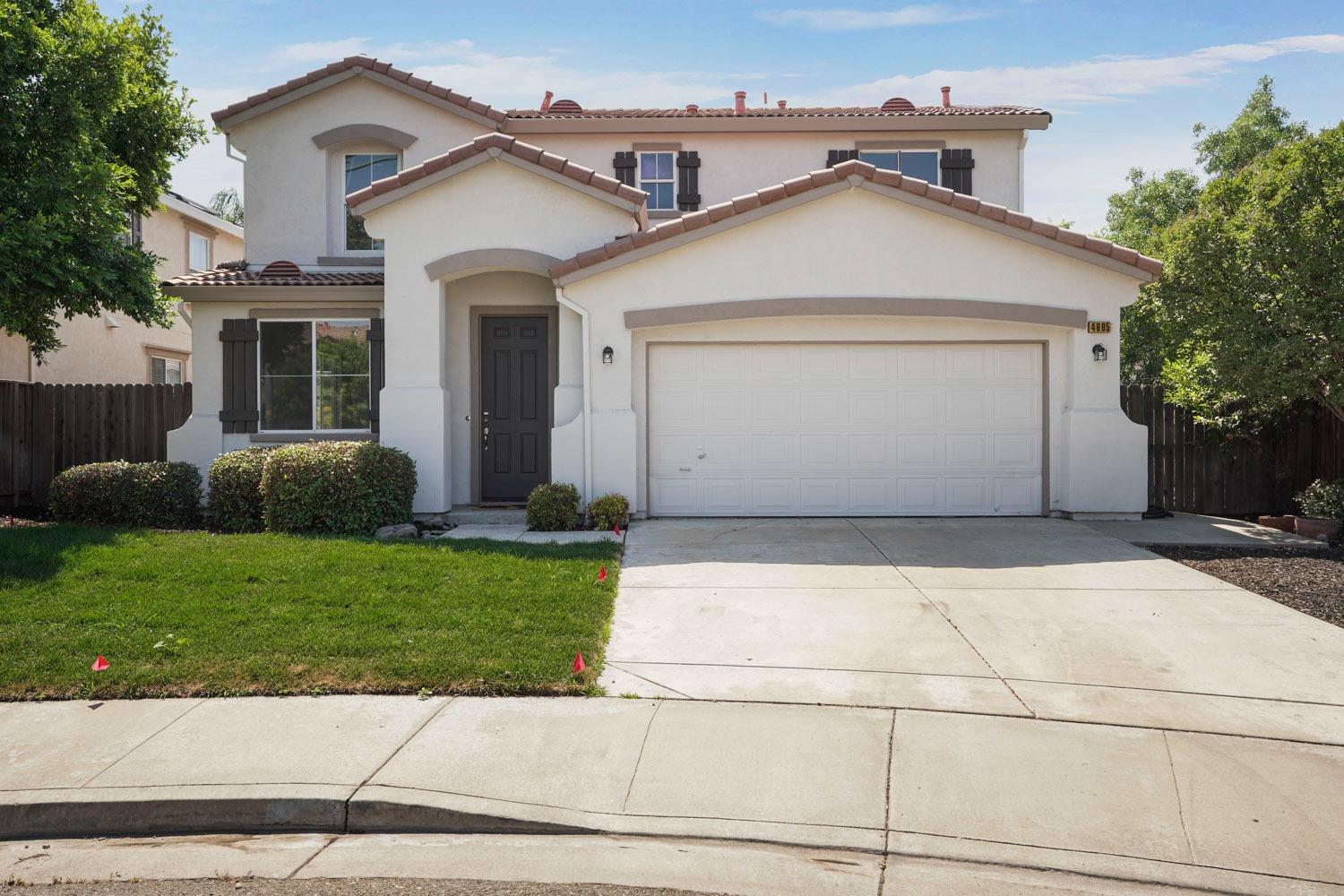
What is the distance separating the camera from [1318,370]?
11.6 m

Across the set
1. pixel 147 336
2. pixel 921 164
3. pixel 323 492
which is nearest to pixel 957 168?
pixel 921 164

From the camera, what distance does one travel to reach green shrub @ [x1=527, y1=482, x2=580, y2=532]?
38.9 ft

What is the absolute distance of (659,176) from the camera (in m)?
16.5

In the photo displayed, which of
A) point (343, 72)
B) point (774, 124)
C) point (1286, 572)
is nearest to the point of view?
point (1286, 572)

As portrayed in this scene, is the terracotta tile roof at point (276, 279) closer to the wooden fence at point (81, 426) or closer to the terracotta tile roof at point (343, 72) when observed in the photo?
the wooden fence at point (81, 426)

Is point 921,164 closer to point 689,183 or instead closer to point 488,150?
point 689,183

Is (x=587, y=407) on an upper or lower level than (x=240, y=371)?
lower

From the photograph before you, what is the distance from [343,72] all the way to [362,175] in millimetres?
1499

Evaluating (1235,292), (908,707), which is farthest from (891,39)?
(908,707)

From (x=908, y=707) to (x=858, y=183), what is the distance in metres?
7.94

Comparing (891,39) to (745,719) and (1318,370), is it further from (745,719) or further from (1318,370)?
(745,719)

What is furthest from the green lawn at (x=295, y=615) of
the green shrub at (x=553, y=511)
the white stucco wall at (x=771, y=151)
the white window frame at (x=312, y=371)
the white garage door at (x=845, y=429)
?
the white stucco wall at (x=771, y=151)

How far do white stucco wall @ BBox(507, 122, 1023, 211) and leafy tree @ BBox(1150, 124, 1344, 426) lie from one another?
4238 millimetres

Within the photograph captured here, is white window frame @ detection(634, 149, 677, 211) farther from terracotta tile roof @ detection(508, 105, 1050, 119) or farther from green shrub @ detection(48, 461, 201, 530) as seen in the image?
green shrub @ detection(48, 461, 201, 530)
